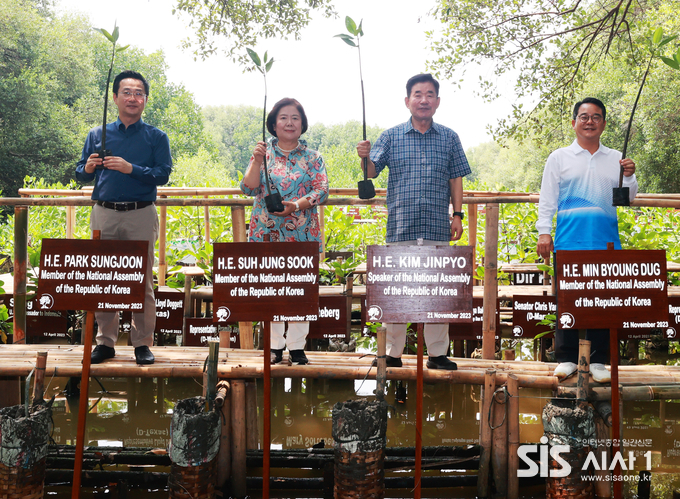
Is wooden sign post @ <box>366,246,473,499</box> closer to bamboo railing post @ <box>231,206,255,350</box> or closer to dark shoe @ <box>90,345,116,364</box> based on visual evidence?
bamboo railing post @ <box>231,206,255,350</box>

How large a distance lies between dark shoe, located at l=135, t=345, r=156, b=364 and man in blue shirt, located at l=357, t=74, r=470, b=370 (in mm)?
1239

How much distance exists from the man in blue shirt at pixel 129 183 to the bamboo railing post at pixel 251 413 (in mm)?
542

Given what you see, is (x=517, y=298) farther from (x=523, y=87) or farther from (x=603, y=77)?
(x=603, y=77)

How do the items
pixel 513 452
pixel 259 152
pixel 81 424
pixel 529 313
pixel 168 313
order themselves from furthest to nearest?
pixel 168 313, pixel 529 313, pixel 259 152, pixel 513 452, pixel 81 424

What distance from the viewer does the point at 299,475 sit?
2.97 meters

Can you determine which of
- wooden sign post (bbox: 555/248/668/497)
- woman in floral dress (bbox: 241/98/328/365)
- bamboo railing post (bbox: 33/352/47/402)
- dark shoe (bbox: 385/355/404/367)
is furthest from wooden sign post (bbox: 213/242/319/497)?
wooden sign post (bbox: 555/248/668/497)

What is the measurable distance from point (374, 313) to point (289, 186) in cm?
93

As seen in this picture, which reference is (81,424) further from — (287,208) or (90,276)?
(287,208)

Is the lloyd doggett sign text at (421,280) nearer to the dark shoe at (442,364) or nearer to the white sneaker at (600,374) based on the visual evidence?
the dark shoe at (442,364)

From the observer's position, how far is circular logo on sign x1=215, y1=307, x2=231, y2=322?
242cm

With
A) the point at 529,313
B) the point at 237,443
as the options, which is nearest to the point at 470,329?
the point at 529,313

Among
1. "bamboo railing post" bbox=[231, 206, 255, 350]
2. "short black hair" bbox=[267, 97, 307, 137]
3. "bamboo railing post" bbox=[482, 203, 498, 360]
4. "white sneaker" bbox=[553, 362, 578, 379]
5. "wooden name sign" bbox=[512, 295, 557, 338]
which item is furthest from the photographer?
"wooden name sign" bbox=[512, 295, 557, 338]

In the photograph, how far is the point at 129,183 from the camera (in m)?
2.85

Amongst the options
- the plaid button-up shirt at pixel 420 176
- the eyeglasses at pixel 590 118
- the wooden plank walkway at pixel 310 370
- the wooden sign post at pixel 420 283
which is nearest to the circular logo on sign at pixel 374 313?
the wooden sign post at pixel 420 283
